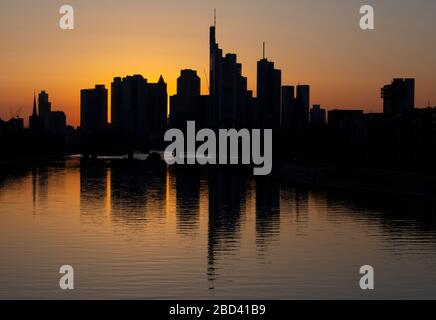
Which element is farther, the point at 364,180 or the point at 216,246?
the point at 364,180

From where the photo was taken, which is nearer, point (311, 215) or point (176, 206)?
point (311, 215)

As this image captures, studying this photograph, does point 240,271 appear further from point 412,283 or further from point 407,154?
point 407,154

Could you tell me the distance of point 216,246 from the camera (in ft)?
166

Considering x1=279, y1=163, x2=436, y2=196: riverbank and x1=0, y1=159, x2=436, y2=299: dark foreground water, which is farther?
x1=279, y1=163, x2=436, y2=196: riverbank

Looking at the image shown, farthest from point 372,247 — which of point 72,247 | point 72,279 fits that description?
point 72,279

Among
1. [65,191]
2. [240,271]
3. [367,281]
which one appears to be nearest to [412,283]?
[367,281]

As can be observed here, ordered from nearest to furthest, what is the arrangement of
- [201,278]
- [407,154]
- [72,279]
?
[72,279], [201,278], [407,154]

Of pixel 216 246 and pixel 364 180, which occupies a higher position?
pixel 216 246

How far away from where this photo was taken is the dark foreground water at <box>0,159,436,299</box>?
35.3 metres

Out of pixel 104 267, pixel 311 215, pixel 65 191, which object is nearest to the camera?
pixel 104 267

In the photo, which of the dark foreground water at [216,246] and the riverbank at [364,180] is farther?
the riverbank at [364,180]

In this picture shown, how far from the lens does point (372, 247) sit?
5128cm

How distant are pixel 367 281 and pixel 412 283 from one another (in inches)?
78.5

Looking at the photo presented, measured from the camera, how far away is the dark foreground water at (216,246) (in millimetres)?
35281
